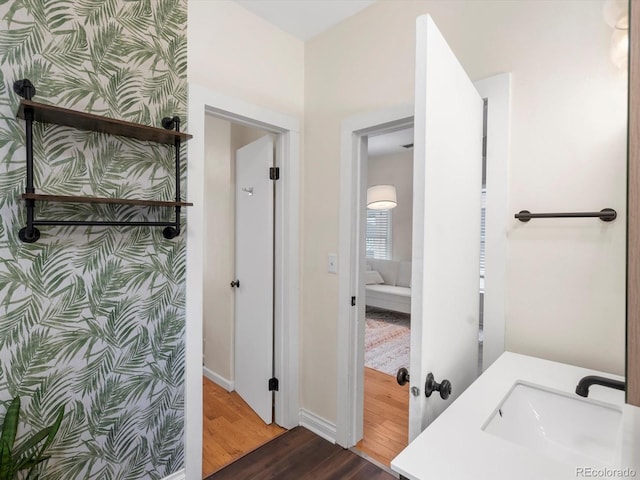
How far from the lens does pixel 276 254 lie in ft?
7.63

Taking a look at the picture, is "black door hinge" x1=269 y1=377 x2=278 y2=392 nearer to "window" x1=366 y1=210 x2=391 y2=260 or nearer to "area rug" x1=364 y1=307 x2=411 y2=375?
"area rug" x1=364 y1=307 x2=411 y2=375

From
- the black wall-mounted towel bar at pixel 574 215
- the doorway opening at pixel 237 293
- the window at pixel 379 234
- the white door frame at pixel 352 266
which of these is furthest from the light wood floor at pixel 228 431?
the window at pixel 379 234

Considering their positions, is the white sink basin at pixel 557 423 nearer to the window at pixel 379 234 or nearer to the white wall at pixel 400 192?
the white wall at pixel 400 192

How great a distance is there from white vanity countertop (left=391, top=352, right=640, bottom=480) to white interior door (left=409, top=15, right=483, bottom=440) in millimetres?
92

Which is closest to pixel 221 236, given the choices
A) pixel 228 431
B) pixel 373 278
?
pixel 228 431

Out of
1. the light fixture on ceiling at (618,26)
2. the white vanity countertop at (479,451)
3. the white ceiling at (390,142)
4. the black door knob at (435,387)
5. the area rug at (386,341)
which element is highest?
the white ceiling at (390,142)

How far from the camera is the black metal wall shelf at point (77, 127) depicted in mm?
1240

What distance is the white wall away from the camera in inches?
222

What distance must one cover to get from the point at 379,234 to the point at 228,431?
4396mm

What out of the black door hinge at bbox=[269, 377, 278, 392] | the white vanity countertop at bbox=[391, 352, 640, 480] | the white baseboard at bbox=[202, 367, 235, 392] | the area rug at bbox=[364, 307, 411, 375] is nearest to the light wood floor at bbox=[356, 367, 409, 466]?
the area rug at bbox=[364, 307, 411, 375]

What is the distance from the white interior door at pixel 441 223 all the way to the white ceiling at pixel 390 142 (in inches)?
131

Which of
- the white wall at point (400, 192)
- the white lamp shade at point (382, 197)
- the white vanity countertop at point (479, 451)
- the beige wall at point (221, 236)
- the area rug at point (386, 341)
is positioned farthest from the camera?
the white wall at point (400, 192)

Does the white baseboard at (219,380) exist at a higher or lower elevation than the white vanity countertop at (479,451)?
lower

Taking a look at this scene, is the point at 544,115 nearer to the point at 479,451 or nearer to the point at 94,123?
the point at 479,451
